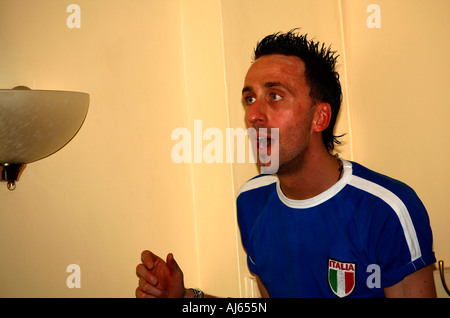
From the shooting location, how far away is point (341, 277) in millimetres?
1261

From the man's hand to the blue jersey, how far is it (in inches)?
11.5

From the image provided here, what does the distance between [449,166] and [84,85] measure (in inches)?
49.6

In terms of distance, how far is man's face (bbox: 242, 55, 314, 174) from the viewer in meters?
1.35

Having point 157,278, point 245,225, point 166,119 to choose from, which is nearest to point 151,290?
point 157,278

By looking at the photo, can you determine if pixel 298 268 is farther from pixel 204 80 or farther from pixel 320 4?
pixel 320 4

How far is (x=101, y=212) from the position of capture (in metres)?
1.60

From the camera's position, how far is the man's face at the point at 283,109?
4.42 feet

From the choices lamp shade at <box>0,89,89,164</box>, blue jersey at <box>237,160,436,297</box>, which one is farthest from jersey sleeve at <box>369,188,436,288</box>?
lamp shade at <box>0,89,89,164</box>

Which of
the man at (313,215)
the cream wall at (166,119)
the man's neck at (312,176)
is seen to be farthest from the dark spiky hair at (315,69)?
the cream wall at (166,119)

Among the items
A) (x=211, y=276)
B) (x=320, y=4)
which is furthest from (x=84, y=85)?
(x=320, y=4)

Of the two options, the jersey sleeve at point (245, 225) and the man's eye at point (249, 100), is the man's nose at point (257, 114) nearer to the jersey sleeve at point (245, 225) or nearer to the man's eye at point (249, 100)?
the man's eye at point (249, 100)

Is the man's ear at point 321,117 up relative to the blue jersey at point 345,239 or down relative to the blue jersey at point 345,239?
up

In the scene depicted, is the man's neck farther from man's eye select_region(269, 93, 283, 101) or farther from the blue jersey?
man's eye select_region(269, 93, 283, 101)
